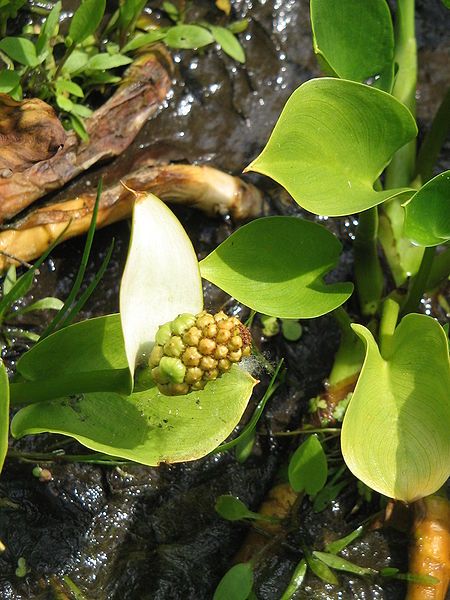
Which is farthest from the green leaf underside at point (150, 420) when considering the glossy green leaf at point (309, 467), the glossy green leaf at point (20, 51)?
the glossy green leaf at point (20, 51)

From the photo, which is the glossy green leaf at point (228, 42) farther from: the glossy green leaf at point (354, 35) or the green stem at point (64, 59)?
the glossy green leaf at point (354, 35)

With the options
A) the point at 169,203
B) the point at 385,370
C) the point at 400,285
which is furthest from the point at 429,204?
the point at 169,203

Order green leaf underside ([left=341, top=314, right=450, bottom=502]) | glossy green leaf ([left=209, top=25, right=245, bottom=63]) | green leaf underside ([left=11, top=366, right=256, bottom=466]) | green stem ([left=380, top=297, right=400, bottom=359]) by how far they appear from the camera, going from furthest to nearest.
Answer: glossy green leaf ([left=209, top=25, right=245, bottom=63]), green stem ([left=380, top=297, right=400, bottom=359]), green leaf underside ([left=341, top=314, right=450, bottom=502]), green leaf underside ([left=11, top=366, right=256, bottom=466])

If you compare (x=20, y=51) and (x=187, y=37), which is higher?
(x=20, y=51)

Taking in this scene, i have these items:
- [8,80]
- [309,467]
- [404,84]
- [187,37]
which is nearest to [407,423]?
[309,467]

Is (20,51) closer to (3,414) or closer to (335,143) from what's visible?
(335,143)

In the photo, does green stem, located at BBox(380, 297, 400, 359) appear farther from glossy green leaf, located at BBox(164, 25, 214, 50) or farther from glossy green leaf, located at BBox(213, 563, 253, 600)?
glossy green leaf, located at BBox(164, 25, 214, 50)

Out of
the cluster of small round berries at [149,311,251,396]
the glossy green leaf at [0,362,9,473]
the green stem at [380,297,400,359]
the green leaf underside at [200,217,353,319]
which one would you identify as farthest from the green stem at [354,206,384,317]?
the glossy green leaf at [0,362,9,473]
